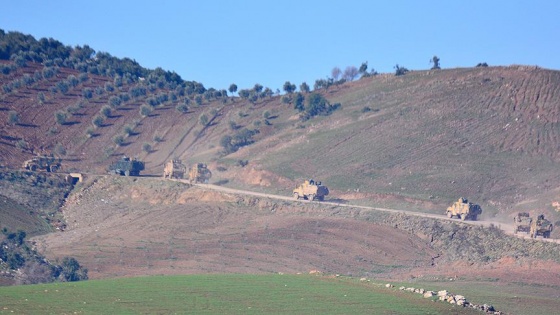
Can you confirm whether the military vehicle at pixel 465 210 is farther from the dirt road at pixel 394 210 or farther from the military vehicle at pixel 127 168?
the military vehicle at pixel 127 168

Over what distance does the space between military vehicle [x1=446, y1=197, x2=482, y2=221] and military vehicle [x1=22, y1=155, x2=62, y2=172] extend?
4172cm

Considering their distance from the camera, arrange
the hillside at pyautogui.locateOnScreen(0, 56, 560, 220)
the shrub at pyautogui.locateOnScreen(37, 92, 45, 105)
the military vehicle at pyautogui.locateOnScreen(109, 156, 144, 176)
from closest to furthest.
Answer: the hillside at pyautogui.locateOnScreen(0, 56, 560, 220) < the military vehicle at pyautogui.locateOnScreen(109, 156, 144, 176) < the shrub at pyautogui.locateOnScreen(37, 92, 45, 105)

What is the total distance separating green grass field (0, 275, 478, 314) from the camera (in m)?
33.2

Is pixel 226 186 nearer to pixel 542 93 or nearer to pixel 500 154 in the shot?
pixel 500 154

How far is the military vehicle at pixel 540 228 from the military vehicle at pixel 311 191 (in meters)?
19.7

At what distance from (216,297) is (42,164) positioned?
58.6 metres

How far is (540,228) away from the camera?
201 ft

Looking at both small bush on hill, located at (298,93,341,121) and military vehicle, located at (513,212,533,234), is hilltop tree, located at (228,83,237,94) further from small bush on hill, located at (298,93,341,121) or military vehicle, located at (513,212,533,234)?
military vehicle, located at (513,212,533,234)

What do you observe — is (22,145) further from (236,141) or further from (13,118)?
(236,141)

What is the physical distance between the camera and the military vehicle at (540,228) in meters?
61.2

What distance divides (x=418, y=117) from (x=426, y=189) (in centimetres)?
1918

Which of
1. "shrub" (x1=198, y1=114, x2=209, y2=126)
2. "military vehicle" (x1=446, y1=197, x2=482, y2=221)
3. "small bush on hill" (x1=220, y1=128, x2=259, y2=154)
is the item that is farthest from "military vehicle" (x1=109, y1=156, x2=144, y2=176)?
"military vehicle" (x1=446, y1=197, x2=482, y2=221)

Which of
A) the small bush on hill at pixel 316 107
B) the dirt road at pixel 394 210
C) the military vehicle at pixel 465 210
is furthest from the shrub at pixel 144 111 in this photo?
Result: the military vehicle at pixel 465 210

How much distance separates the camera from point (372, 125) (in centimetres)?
9862
